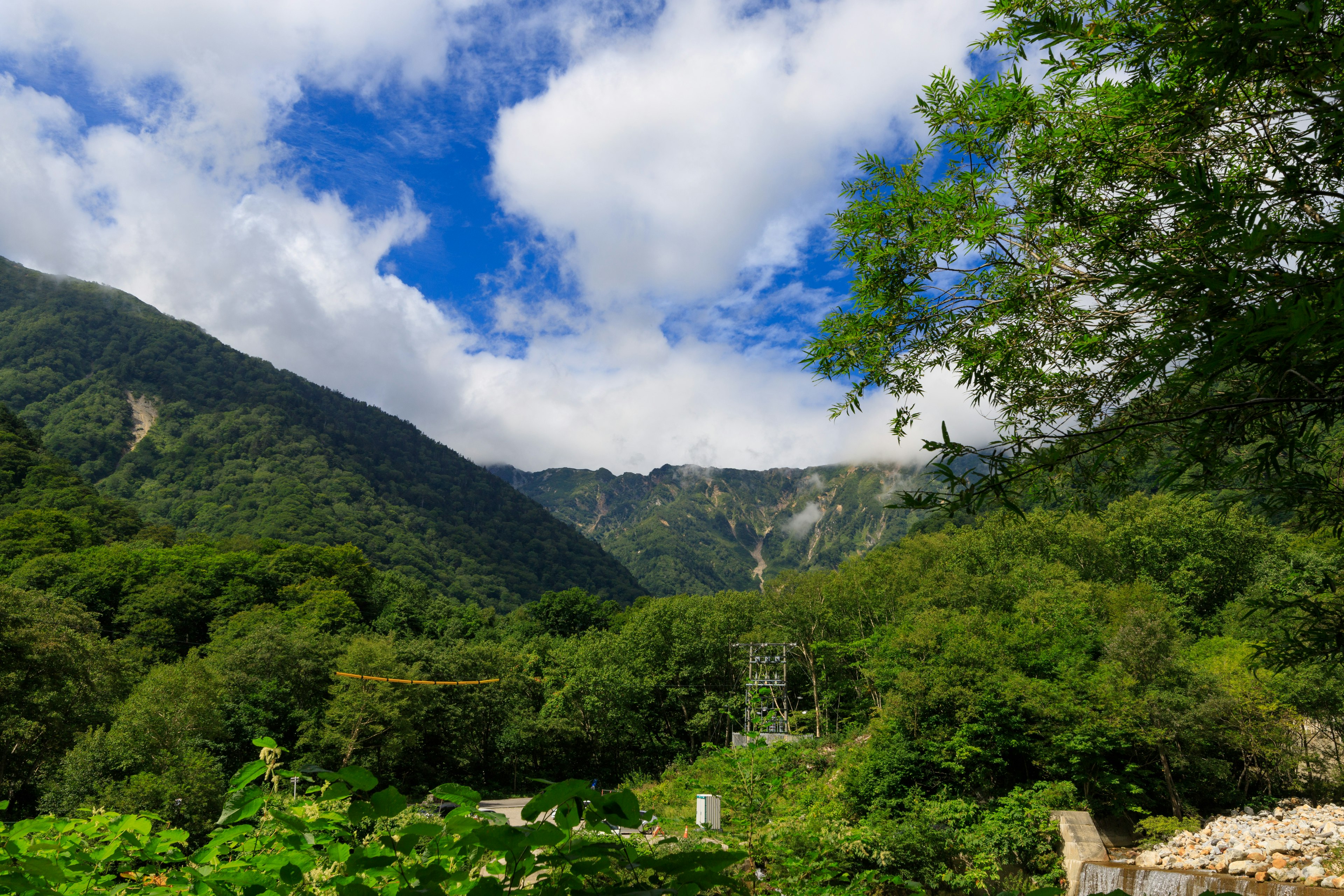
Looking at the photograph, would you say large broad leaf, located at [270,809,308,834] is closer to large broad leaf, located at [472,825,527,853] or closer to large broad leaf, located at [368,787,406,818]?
large broad leaf, located at [368,787,406,818]

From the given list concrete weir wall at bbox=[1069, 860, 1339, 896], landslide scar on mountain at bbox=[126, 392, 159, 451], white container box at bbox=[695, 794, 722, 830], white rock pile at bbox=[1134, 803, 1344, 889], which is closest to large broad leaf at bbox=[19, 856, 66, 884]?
concrete weir wall at bbox=[1069, 860, 1339, 896]

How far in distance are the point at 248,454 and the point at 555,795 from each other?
112220mm

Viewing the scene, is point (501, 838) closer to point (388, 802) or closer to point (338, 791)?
point (388, 802)

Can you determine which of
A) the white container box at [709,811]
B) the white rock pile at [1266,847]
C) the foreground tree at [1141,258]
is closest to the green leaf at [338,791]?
the foreground tree at [1141,258]

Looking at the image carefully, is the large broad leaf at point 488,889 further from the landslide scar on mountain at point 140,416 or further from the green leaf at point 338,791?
the landslide scar on mountain at point 140,416

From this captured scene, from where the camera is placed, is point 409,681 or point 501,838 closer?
point 501,838

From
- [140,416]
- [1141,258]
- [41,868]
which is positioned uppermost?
[140,416]

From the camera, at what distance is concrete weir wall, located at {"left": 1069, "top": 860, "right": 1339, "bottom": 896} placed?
9.88 meters

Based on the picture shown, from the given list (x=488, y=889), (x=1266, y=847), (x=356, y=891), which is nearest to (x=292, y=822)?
(x=356, y=891)

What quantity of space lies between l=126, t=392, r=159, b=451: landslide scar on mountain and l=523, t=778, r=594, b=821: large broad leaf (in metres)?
117

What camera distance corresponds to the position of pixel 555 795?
88cm

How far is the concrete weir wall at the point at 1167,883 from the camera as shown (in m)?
9.88

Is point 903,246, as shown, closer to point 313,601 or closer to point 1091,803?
point 1091,803

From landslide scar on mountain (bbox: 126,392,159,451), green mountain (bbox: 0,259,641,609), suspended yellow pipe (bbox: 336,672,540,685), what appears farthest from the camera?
landslide scar on mountain (bbox: 126,392,159,451)
